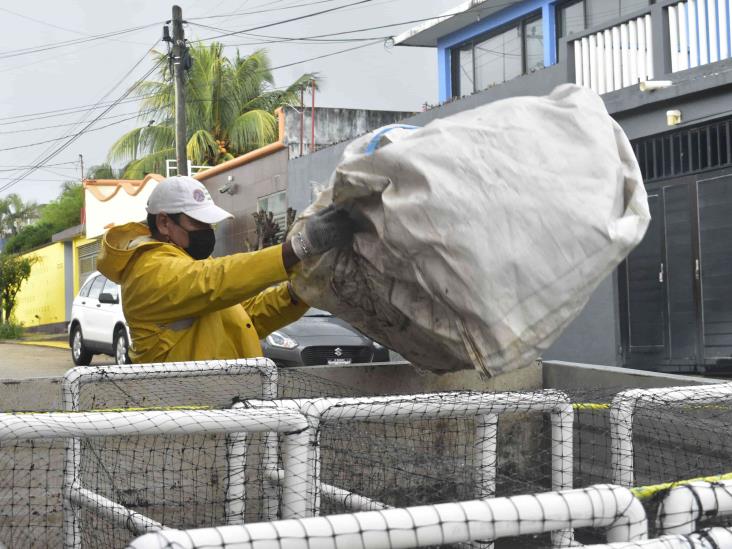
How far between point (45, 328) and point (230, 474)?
42356 millimetres

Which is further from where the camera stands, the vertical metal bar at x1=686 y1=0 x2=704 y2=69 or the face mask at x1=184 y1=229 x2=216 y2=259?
the vertical metal bar at x1=686 y1=0 x2=704 y2=69

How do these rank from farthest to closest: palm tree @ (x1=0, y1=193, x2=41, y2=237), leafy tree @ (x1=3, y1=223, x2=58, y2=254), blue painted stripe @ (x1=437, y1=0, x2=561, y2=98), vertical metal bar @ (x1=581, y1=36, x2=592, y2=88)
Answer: palm tree @ (x1=0, y1=193, x2=41, y2=237), leafy tree @ (x1=3, y1=223, x2=58, y2=254), blue painted stripe @ (x1=437, y1=0, x2=561, y2=98), vertical metal bar @ (x1=581, y1=36, x2=592, y2=88)

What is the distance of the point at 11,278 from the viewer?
42.8 metres

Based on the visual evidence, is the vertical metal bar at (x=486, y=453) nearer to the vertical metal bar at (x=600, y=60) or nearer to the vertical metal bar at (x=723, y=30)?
the vertical metal bar at (x=723, y=30)

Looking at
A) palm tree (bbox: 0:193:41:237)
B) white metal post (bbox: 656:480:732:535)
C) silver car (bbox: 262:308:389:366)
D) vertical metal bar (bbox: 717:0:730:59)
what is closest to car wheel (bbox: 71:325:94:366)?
silver car (bbox: 262:308:389:366)

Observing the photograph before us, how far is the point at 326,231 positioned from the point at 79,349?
57.3 feet

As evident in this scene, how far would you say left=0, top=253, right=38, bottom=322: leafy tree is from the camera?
140 ft

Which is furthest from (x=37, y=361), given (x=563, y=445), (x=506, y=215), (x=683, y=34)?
(x=506, y=215)

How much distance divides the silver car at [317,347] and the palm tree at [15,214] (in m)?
66.6

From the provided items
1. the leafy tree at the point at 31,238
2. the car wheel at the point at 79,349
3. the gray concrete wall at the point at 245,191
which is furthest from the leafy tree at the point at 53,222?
the car wheel at the point at 79,349

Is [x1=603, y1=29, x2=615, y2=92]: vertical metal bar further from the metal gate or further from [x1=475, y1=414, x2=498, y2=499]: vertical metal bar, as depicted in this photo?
the metal gate

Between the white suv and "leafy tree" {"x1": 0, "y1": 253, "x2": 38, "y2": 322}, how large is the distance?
24022 millimetres

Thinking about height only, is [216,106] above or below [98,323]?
above

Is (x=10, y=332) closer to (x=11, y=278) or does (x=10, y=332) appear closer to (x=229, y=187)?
(x=11, y=278)
